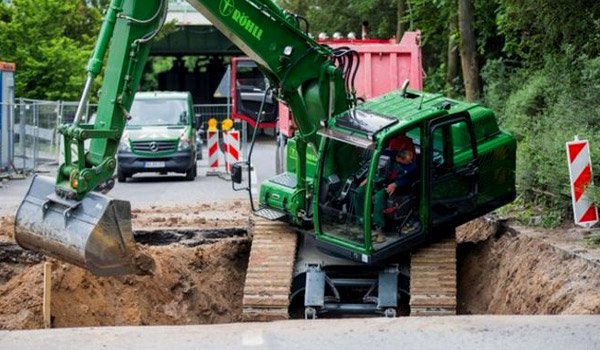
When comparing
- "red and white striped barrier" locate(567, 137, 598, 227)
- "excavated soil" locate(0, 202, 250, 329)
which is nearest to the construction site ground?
"excavated soil" locate(0, 202, 250, 329)

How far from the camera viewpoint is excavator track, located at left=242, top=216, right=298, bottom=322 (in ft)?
44.0

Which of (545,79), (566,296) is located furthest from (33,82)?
(566,296)

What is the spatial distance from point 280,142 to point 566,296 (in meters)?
11.8

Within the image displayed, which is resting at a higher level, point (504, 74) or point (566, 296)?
point (504, 74)

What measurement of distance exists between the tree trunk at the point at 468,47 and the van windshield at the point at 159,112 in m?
8.62

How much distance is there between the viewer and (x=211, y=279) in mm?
15664

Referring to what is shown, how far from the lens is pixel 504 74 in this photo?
1009 inches

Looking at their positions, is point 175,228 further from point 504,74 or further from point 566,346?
point 504,74

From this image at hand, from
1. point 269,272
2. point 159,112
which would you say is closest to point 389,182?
point 269,272

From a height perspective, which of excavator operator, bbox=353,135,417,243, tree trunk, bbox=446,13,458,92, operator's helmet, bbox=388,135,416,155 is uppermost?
tree trunk, bbox=446,13,458,92

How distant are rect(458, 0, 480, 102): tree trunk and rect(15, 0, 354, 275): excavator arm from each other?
418 inches

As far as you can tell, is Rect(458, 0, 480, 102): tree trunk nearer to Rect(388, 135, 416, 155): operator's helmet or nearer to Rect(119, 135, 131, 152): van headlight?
Rect(119, 135, 131, 152): van headlight

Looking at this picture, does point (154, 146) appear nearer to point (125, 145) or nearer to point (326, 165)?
point (125, 145)

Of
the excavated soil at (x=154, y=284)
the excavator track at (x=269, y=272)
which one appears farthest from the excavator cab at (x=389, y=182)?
the excavated soil at (x=154, y=284)
